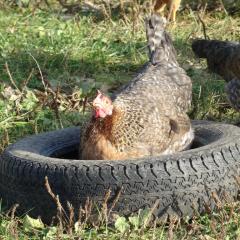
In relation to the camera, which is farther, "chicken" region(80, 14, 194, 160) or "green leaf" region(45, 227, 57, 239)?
"chicken" region(80, 14, 194, 160)

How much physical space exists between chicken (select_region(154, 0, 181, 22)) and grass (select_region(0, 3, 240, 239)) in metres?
0.16

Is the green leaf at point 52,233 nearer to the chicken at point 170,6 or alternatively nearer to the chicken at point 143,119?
the chicken at point 143,119

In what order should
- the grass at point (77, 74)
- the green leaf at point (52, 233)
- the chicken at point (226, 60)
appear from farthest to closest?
the chicken at point (226, 60) < the grass at point (77, 74) < the green leaf at point (52, 233)

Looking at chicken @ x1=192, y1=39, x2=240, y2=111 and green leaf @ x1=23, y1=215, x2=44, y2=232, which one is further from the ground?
chicken @ x1=192, y1=39, x2=240, y2=111

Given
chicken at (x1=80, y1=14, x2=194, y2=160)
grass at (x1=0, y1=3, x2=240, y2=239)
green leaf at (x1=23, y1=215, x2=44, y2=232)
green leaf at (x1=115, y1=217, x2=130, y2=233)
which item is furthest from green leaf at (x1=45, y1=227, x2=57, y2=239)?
chicken at (x1=80, y1=14, x2=194, y2=160)

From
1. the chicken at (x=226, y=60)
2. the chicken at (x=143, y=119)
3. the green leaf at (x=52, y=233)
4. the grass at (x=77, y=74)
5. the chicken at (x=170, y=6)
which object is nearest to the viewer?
the green leaf at (x=52, y=233)

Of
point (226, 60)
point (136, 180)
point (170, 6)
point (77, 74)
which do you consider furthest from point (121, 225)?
point (170, 6)

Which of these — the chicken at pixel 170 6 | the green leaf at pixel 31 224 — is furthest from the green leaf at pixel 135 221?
the chicken at pixel 170 6

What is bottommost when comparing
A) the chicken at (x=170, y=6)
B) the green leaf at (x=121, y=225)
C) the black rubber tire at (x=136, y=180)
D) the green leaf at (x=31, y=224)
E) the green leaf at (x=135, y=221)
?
the green leaf at (x=31, y=224)

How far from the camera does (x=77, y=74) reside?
7637mm

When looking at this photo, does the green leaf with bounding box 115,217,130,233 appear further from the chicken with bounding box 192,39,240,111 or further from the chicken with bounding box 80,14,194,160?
the chicken with bounding box 192,39,240,111

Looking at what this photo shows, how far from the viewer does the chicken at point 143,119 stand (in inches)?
181

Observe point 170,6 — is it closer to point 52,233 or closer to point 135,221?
point 135,221

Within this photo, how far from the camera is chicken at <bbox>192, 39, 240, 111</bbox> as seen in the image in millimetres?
6438
